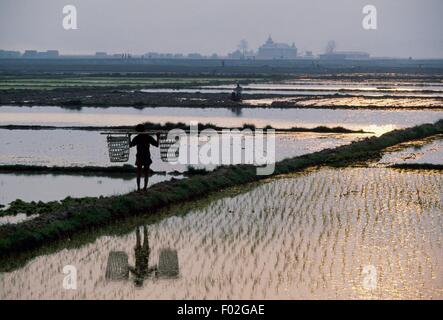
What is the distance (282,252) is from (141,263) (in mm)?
1396

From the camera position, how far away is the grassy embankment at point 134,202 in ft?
28.1

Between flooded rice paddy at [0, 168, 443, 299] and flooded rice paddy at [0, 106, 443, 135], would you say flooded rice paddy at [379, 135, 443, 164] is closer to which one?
flooded rice paddy at [0, 106, 443, 135]

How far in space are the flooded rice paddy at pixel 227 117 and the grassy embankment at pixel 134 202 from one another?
5.93m

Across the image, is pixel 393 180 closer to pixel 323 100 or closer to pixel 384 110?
pixel 384 110

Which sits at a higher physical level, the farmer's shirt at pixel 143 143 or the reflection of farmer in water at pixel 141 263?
the farmer's shirt at pixel 143 143

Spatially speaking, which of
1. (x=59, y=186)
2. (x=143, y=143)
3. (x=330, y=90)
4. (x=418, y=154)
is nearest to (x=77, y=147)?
(x=59, y=186)

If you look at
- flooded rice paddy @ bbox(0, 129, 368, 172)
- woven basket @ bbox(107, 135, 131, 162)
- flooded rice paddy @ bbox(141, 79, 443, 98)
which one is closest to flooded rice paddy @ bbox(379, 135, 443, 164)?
flooded rice paddy @ bbox(0, 129, 368, 172)

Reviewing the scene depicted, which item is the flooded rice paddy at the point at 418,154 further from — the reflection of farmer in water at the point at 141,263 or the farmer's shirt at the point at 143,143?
the reflection of farmer in water at the point at 141,263

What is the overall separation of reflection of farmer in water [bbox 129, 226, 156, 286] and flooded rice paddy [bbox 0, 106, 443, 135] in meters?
14.0

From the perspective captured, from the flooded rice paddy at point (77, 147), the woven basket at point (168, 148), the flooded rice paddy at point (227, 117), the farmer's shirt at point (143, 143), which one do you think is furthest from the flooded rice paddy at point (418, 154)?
the farmer's shirt at point (143, 143)

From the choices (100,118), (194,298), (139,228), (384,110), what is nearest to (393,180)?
(139,228)
